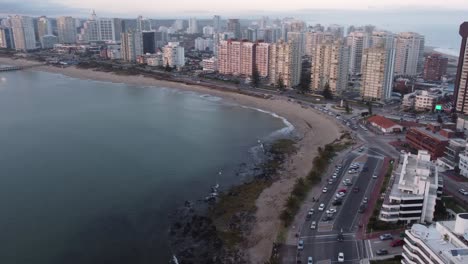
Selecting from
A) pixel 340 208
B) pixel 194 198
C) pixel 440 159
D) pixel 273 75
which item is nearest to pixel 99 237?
pixel 194 198

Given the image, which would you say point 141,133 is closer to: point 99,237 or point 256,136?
point 256,136

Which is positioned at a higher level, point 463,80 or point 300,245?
point 463,80

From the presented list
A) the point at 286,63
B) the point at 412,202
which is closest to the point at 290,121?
the point at 286,63

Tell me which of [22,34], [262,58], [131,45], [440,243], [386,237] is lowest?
[386,237]

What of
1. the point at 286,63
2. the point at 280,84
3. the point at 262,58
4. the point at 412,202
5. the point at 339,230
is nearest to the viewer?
the point at 339,230

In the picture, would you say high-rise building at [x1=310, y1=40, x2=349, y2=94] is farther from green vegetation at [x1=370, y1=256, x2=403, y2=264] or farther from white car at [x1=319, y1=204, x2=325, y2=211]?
green vegetation at [x1=370, y1=256, x2=403, y2=264]

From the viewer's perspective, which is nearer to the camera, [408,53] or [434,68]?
[434,68]

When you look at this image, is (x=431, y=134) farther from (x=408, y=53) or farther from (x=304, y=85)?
(x=408, y=53)

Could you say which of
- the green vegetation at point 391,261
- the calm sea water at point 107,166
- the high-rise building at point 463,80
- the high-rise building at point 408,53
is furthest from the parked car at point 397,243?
the high-rise building at point 408,53
